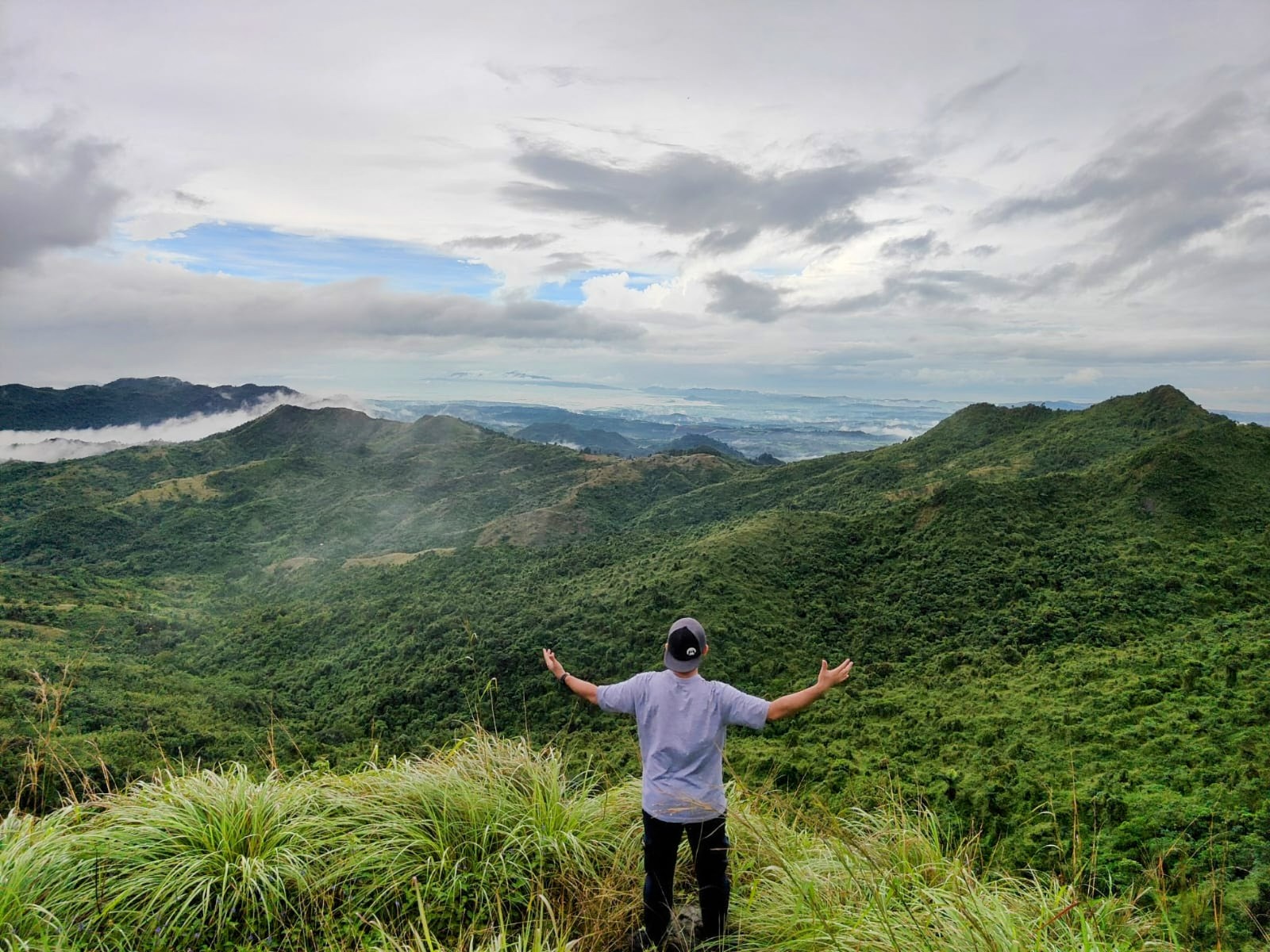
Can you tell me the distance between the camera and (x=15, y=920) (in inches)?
157

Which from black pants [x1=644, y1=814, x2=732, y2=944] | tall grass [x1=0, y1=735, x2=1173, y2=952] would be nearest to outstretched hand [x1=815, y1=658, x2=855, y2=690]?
tall grass [x1=0, y1=735, x2=1173, y2=952]

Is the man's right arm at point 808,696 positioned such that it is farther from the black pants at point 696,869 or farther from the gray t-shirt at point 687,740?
the black pants at point 696,869

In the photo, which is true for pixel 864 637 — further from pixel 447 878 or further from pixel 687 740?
pixel 447 878

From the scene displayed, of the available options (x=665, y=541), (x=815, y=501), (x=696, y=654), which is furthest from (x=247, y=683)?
(x=696, y=654)

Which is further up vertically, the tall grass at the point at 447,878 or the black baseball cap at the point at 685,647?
the black baseball cap at the point at 685,647

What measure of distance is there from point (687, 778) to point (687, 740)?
0.27 meters

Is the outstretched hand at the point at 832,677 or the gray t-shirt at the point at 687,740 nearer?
the outstretched hand at the point at 832,677

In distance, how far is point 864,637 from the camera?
34562 mm

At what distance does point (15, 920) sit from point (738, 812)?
513 cm

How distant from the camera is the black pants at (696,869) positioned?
454cm

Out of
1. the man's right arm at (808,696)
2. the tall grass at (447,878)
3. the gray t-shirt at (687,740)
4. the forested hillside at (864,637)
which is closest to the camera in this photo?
the tall grass at (447,878)

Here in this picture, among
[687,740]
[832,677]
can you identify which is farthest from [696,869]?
[832,677]

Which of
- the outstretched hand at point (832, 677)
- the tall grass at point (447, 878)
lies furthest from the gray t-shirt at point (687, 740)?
the tall grass at point (447, 878)

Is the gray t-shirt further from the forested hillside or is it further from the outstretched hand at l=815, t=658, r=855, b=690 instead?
the forested hillside
